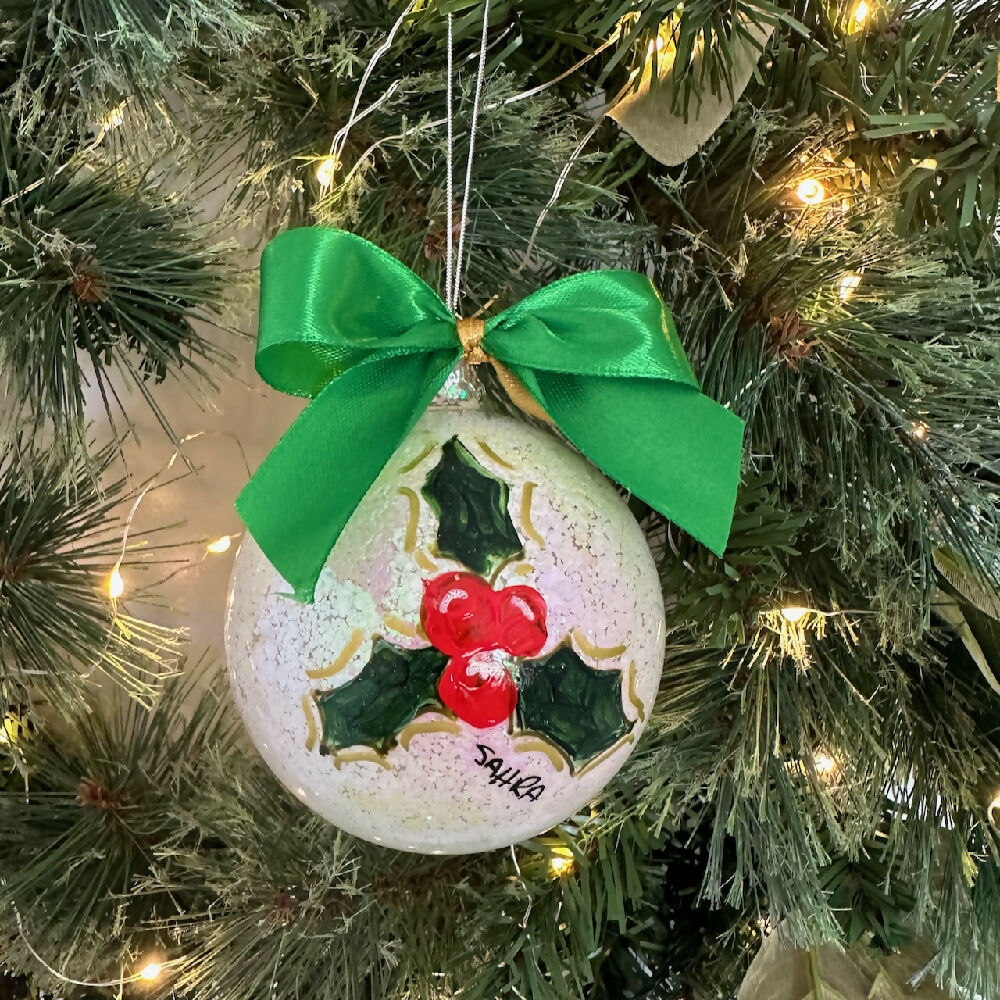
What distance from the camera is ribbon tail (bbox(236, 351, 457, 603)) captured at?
0.39 meters

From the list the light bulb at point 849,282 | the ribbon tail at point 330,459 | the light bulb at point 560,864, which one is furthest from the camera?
the light bulb at point 560,864

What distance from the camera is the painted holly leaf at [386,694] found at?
0.40m

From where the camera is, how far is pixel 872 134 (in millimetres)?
443

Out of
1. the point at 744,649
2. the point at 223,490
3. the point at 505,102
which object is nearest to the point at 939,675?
the point at 744,649

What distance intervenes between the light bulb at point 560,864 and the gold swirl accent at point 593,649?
25cm

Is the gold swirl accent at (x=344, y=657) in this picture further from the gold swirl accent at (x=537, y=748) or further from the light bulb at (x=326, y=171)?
the light bulb at (x=326, y=171)

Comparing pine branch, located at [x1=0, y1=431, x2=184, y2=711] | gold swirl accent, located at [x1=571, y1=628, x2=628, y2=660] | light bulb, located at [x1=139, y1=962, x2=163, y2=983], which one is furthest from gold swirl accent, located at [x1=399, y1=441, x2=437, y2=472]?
light bulb, located at [x1=139, y1=962, x2=163, y2=983]

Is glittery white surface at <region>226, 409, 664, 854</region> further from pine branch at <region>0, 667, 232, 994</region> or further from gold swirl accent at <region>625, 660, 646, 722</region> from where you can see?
pine branch at <region>0, 667, 232, 994</region>

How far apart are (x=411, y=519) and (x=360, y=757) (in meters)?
0.11

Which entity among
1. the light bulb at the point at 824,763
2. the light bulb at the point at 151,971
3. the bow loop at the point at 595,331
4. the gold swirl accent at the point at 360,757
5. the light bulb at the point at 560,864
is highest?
the bow loop at the point at 595,331

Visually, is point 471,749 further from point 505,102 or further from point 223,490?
point 223,490

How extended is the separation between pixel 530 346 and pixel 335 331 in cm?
9

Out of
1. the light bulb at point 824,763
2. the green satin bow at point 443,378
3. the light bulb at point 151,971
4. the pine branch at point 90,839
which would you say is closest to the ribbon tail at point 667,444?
the green satin bow at point 443,378

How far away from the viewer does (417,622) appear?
1.30 feet
